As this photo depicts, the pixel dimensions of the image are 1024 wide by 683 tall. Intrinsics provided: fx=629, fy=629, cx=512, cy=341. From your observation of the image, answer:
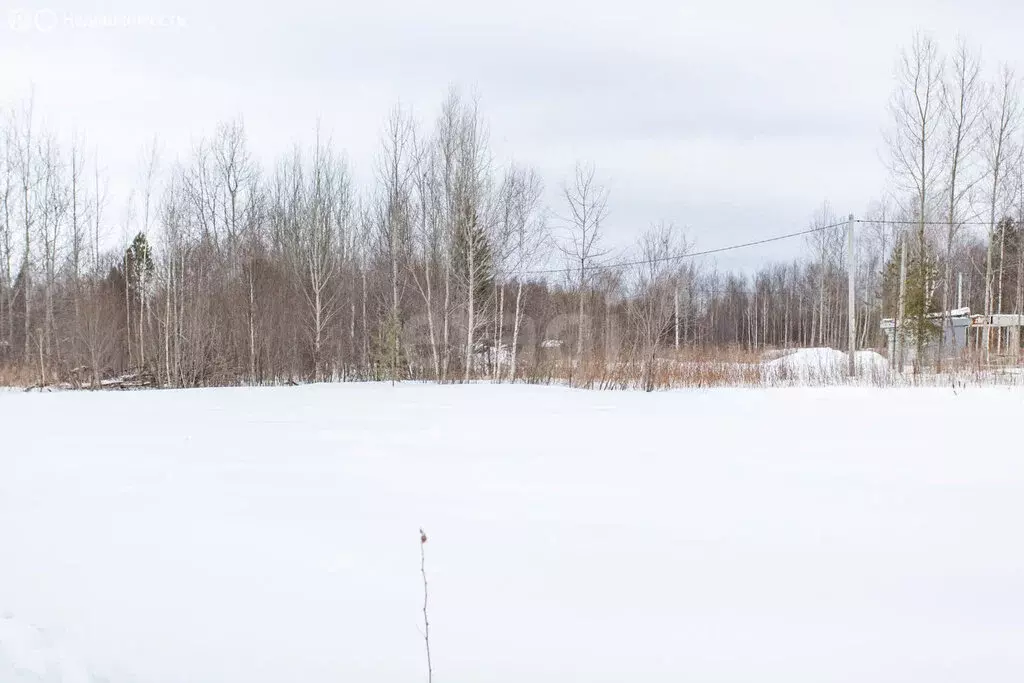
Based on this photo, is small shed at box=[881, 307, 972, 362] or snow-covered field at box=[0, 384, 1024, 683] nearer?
snow-covered field at box=[0, 384, 1024, 683]

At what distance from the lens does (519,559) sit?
9.70 feet

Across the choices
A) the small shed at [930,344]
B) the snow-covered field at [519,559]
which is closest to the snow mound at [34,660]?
the snow-covered field at [519,559]

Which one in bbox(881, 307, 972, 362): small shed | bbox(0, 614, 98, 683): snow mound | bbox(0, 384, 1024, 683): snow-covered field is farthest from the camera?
bbox(881, 307, 972, 362): small shed

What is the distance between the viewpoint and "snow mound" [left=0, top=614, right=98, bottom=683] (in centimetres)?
196

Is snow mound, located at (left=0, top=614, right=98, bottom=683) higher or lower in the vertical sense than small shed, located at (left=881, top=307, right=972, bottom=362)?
lower

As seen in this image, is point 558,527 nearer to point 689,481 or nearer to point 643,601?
point 643,601

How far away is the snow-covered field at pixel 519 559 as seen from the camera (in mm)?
2117

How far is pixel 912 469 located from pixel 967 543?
5.73 feet

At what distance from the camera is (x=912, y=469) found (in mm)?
4664

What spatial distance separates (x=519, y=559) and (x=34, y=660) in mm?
1831

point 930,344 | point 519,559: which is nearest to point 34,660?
point 519,559

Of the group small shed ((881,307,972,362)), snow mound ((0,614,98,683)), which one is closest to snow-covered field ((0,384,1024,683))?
snow mound ((0,614,98,683))

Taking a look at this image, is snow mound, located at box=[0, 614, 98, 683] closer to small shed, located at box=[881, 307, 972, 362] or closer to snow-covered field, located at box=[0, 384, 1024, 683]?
snow-covered field, located at box=[0, 384, 1024, 683]

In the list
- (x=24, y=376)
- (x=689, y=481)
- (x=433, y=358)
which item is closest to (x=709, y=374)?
(x=433, y=358)
